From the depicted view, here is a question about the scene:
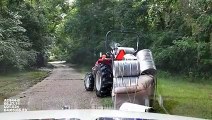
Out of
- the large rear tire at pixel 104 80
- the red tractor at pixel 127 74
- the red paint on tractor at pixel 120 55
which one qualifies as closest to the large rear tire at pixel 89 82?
the large rear tire at pixel 104 80

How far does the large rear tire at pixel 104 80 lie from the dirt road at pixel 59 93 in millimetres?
154

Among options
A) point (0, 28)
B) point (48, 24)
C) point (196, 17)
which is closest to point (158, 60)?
point (196, 17)

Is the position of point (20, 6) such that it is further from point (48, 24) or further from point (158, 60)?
point (158, 60)

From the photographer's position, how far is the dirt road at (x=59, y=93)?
631 cm

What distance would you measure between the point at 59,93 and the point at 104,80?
1.35 metres

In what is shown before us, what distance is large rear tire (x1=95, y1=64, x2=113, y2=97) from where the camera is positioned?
6.63m

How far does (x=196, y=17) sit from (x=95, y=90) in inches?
86.9

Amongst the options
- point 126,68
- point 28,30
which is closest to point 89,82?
point 126,68

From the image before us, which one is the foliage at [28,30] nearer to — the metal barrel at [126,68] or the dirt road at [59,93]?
the dirt road at [59,93]

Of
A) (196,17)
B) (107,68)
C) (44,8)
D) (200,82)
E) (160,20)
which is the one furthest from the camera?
(44,8)

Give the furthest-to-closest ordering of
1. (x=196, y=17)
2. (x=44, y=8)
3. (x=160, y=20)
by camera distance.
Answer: (x=44, y=8) → (x=160, y=20) → (x=196, y=17)

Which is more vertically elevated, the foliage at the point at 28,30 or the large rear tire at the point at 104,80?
the foliage at the point at 28,30

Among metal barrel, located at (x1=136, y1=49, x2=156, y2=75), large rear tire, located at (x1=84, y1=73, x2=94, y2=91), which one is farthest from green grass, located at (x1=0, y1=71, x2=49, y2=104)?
metal barrel, located at (x1=136, y1=49, x2=156, y2=75)

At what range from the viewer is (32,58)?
9141 mm
